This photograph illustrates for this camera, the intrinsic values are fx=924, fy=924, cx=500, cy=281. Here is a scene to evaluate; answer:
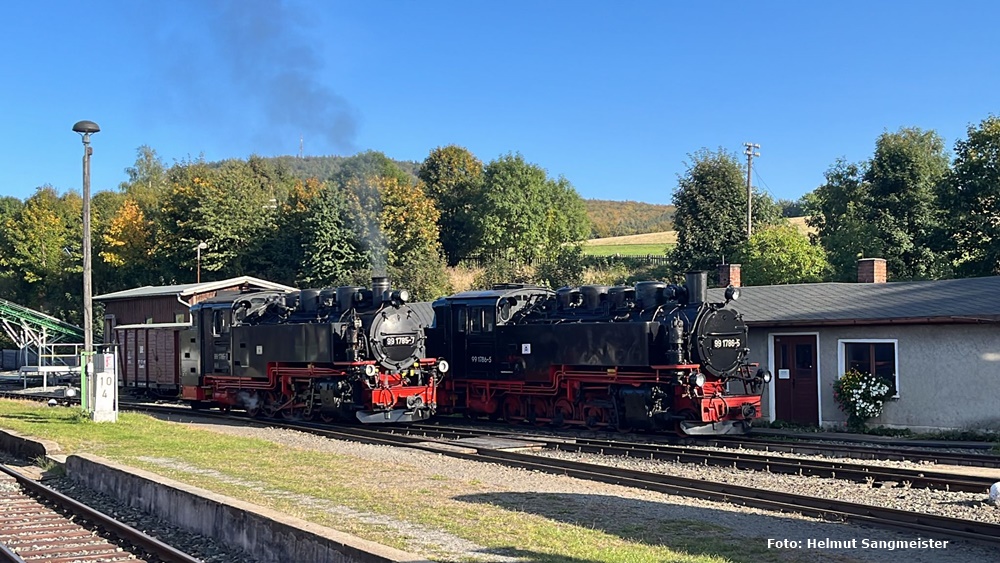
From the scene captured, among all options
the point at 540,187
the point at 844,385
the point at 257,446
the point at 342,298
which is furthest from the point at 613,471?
the point at 540,187

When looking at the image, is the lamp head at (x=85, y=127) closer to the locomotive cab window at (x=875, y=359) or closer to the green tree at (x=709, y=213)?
the locomotive cab window at (x=875, y=359)

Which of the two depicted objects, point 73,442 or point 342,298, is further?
point 342,298

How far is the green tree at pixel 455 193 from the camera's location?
5716 cm

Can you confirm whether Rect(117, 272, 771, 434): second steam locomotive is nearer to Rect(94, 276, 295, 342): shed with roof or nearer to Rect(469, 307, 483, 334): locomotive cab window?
Rect(469, 307, 483, 334): locomotive cab window

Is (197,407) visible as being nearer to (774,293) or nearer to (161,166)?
(774,293)

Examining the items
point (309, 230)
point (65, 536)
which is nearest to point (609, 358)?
point (65, 536)

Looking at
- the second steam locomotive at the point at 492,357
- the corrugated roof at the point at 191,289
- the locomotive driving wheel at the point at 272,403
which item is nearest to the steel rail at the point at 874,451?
the second steam locomotive at the point at 492,357

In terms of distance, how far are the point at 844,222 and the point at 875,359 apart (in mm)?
26233

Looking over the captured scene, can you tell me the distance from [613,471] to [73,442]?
9909 mm

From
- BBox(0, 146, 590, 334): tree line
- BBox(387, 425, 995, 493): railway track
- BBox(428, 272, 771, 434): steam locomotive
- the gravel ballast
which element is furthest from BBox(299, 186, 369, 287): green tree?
the gravel ballast

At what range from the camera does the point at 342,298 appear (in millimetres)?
21234

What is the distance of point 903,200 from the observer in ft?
135

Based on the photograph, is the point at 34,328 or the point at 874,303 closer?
the point at 874,303

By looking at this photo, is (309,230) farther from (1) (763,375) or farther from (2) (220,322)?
(1) (763,375)
